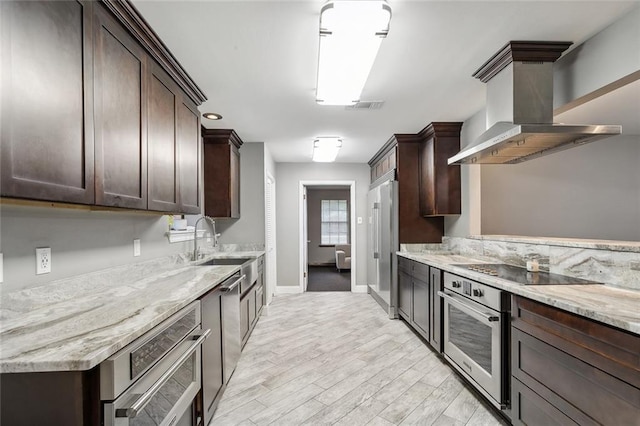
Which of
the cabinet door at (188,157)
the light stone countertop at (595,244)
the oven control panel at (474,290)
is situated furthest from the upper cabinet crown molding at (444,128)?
the cabinet door at (188,157)

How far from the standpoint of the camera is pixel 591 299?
1441 mm

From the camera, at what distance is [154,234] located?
8.01 feet

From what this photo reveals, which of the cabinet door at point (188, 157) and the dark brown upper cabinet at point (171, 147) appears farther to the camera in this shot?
the cabinet door at point (188, 157)

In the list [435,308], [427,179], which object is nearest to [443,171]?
[427,179]

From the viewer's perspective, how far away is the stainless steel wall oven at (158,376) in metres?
0.92

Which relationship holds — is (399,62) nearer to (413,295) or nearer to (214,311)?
(214,311)

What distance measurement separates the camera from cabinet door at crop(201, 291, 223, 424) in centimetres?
177

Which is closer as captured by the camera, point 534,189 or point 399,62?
point 399,62

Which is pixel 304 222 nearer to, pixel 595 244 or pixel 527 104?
pixel 527 104

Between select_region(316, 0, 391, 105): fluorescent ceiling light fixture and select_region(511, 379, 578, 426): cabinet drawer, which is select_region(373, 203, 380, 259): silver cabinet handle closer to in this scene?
select_region(316, 0, 391, 105): fluorescent ceiling light fixture

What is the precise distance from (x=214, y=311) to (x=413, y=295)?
7.45ft

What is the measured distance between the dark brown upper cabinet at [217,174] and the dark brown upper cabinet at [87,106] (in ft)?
5.09

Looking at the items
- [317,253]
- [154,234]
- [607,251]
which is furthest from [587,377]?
[317,253]

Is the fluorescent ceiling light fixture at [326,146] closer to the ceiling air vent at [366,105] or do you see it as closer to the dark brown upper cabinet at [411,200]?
the dark brown upper cabinet at [411,200]
